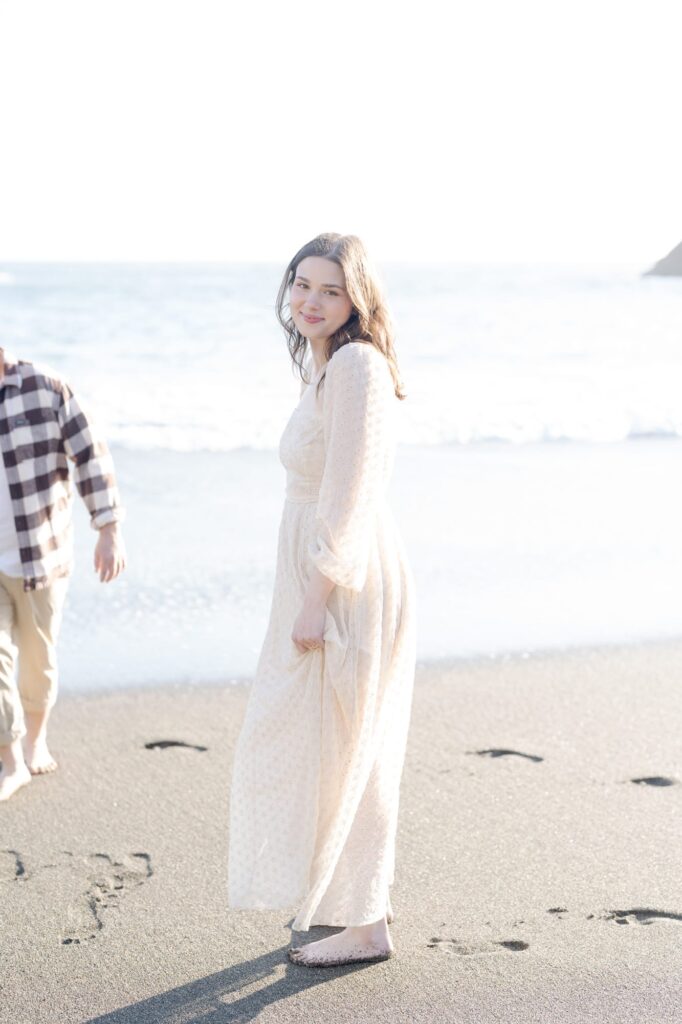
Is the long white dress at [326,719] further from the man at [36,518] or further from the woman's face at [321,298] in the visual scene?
the man at [36,518]

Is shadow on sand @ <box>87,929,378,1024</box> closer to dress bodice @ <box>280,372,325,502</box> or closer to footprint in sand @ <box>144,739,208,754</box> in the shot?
dress bodice @ <box>280,372,325,502</box>

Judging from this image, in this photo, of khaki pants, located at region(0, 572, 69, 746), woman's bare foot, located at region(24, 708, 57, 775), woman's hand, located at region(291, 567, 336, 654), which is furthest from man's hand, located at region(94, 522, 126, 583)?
woman's hand, located at region(291, 567, 336, 654)

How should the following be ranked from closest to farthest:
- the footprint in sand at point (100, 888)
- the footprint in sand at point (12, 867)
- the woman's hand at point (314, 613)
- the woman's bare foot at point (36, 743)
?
1. the woman's hand at point (314, 613)
2. the footprint in sand at point (100, 888)
3. the footprint in sand at point (12, 867)
4. the woman's bare foot at point (36, 743)

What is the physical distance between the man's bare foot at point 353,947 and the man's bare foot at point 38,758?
1.44m

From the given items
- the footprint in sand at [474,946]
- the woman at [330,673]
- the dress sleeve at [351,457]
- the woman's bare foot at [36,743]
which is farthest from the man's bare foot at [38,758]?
the dress sleeve at [351,457]

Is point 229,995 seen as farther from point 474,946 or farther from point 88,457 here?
point 88,457

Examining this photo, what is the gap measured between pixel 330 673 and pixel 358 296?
2.79ft

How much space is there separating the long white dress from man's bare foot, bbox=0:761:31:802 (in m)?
1.26

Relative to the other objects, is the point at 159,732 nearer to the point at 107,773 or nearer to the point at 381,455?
the point at 107,773

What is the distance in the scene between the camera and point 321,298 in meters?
2.75

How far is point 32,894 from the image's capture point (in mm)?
3221

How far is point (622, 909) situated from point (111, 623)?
Answer: 127 inches

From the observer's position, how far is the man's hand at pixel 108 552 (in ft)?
12.9

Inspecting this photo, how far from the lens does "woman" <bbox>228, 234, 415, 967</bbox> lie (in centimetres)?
273
